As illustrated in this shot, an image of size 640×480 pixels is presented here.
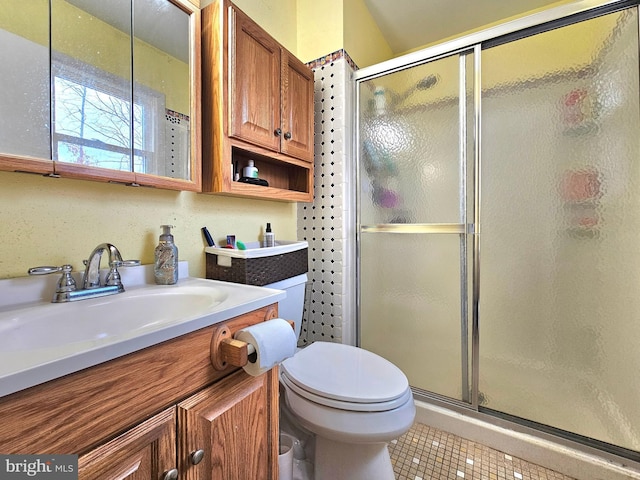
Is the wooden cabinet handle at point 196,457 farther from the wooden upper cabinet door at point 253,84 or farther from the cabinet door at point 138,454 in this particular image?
the wooden upper cabinet door at point 253,84

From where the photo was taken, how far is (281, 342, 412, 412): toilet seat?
2.80 feet

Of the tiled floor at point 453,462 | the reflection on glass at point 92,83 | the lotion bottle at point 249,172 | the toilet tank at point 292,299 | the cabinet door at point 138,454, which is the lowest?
the tiled floor at point 453,462

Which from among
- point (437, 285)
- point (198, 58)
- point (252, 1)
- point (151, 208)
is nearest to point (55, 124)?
point (151, 208)

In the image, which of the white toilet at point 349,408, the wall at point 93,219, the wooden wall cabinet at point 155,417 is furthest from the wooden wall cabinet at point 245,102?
the white toilet at point 349,408

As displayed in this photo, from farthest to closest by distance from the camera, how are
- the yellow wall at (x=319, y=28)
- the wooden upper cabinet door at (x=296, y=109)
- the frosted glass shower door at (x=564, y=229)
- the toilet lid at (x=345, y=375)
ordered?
1. the yellow wall at (x=319, y=28)
2. the wooden upper cabinet door at (x=296, y=109)
3. the frosted glass shower door at (x=564, y=229)
4. the toilet lid at (x=345, y=375)

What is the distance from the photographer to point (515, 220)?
4.12ft

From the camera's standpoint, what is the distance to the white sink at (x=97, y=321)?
0.37 m

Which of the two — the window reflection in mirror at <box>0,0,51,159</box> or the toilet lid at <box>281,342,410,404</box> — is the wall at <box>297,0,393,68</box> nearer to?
the window reflection in mirror at <box>0,0,51,159</box>

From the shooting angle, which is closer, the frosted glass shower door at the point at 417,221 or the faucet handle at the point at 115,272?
the faucet handle at the point at 115,272

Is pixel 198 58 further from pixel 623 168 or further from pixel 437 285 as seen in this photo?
pixel 623 168

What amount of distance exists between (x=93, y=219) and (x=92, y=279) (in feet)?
0.60

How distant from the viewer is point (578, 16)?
3.66ft

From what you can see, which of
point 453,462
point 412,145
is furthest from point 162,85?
point 453,462

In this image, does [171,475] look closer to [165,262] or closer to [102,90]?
[165,262]
